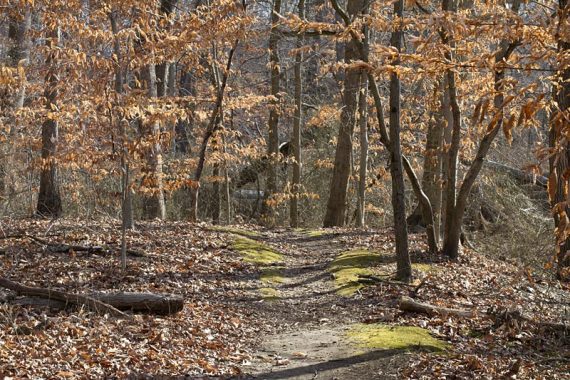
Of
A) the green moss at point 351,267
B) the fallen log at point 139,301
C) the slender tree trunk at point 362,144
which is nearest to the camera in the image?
the fallen log at point 139,301

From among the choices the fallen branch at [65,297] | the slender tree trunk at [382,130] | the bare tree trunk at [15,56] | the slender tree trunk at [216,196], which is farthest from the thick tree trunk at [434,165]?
the bare tree trunk at [15,56]

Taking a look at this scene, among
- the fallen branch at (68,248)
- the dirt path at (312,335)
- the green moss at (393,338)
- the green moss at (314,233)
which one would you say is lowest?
the dirt path at (312,335)

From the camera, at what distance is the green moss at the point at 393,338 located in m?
7.54

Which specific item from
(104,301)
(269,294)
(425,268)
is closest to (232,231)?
(425,268)

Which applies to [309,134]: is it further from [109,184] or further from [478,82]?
[478,82]

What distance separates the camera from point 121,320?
7715 mm

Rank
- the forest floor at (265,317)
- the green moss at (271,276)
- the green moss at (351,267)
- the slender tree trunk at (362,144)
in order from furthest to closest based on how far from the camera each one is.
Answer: the slender tree trunk at (362,144) → the green moss at (271,276) → the green moss at (351,267) → the forest floor at (265,317)

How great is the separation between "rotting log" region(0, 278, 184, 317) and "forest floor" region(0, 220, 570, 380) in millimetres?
145

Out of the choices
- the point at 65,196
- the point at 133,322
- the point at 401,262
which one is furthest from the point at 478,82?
the point at 65,196

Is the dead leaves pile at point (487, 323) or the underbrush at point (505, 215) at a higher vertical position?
the underbrush at point (505, 215)

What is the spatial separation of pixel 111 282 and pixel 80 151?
305 centimetres

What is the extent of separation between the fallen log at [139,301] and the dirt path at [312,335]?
1.21 metres

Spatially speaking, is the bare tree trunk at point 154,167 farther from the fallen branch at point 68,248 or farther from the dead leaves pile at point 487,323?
the dead leaves pile at point 487,323

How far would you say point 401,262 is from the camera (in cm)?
1098
